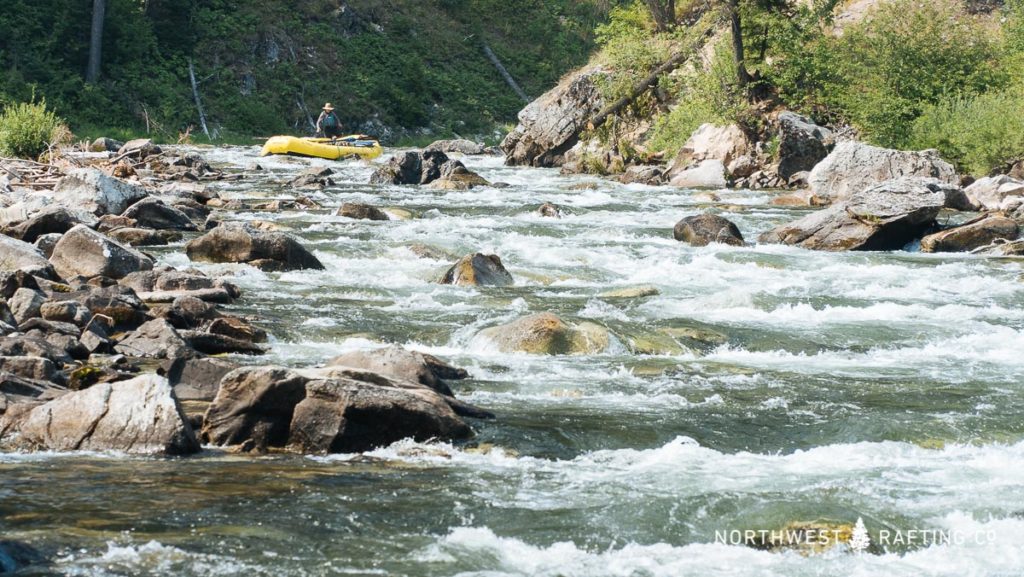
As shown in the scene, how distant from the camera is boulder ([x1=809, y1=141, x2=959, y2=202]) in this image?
70.3 ft

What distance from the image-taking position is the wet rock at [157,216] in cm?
1683

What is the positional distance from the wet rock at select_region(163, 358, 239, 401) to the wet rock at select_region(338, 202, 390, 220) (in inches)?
427

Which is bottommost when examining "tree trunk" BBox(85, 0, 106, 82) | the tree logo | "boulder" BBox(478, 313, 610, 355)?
the tree logo

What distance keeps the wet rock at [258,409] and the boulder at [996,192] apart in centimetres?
1514

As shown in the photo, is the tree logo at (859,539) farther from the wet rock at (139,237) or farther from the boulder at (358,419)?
the wet rock at (139,237)

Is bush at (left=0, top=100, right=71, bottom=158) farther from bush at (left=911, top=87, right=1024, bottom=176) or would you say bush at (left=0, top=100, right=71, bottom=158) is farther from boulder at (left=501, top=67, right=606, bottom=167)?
bush at (left=911, top=87, right=1024, bottom=176)

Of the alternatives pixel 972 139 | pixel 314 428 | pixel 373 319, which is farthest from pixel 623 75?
pixel 314 428

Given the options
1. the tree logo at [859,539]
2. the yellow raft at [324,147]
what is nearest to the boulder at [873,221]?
the tree logo at [859,539]

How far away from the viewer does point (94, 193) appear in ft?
55.9

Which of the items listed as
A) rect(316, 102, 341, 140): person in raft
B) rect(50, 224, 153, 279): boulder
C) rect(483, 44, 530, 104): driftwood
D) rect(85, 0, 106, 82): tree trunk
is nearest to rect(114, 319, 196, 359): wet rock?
rect(50, 224, 153, 279): boulder

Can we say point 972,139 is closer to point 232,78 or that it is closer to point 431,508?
point 431,508

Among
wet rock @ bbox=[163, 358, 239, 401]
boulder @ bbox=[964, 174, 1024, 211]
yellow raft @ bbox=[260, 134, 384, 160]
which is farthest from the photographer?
yellow raft @ bbox=[260, 134, 384, 160]

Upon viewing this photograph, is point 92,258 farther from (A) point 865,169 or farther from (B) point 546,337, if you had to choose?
(A) point 865,169

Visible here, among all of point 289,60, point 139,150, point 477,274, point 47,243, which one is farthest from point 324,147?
point 477,274
